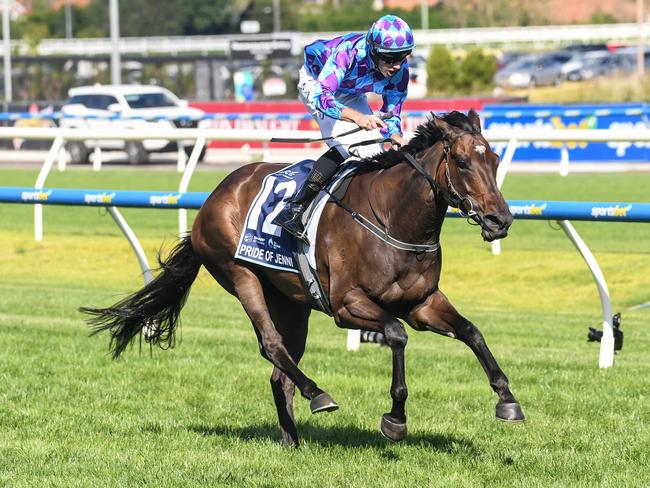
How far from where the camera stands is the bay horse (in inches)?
201

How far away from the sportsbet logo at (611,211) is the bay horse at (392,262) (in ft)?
6.20

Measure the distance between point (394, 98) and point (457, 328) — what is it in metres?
1.22

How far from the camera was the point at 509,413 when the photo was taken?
16.4 ft

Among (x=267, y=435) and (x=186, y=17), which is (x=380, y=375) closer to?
(x=267, y=435)

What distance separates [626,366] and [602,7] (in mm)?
71094

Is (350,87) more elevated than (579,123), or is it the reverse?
(350,87)

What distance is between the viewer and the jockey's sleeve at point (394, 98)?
19.0ft

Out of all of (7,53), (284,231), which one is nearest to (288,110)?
(7,53)

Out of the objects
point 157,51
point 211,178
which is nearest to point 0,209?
point 211,178

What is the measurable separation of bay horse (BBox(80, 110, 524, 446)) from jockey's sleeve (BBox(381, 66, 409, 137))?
0.22m

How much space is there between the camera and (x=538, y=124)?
70.4ft

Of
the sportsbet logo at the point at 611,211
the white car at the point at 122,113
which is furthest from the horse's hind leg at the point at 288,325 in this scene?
the white car at the point at 122,113

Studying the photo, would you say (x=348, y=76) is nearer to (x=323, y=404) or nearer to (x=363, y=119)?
(x=363, y=119)

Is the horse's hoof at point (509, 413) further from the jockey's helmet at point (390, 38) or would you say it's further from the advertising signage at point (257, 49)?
the advertising signage at point (257, 49)
